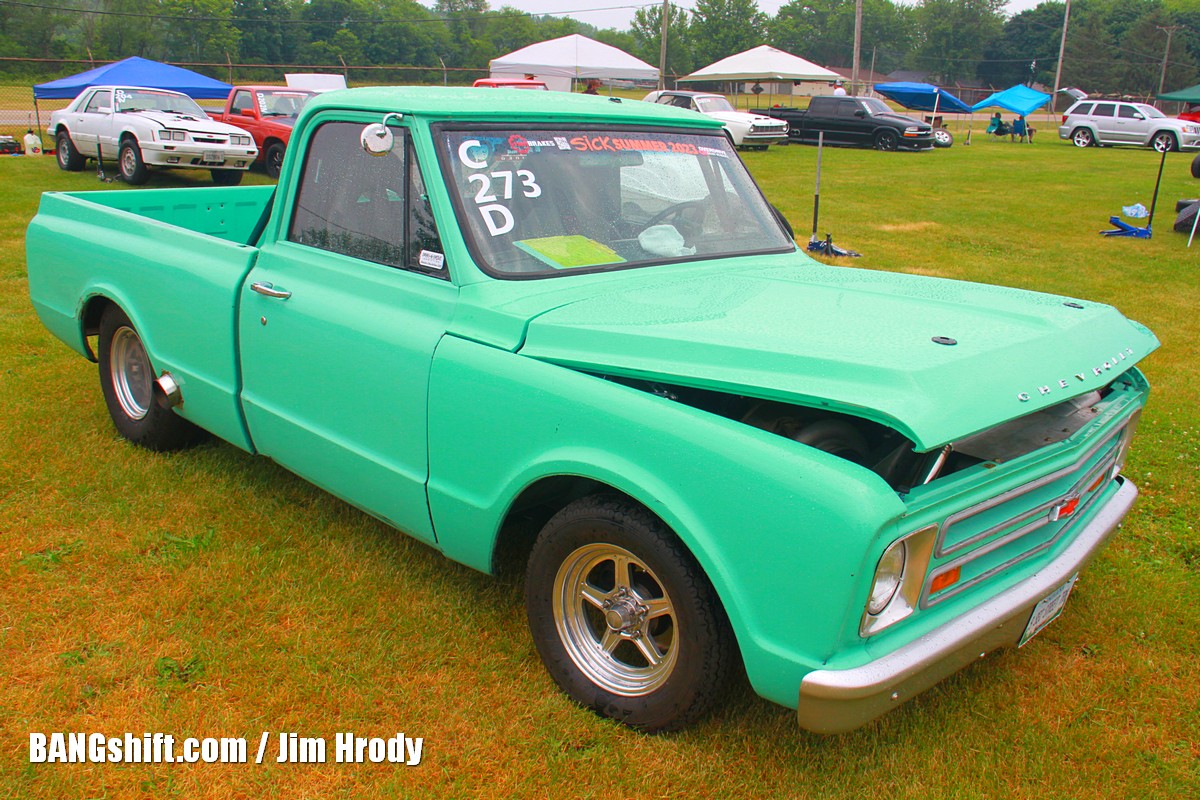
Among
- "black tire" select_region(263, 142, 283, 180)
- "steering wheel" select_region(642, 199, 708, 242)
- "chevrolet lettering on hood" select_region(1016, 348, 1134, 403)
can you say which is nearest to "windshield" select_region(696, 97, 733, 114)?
"black tire" select_region(263, 142, 283, 180)

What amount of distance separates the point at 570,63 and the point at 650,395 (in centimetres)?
3029

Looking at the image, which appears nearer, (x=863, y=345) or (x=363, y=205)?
(x=863, y=345)

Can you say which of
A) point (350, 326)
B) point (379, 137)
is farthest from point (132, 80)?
point (350, 326)

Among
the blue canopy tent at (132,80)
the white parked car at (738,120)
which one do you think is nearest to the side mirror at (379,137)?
the white parked car at (738,120)

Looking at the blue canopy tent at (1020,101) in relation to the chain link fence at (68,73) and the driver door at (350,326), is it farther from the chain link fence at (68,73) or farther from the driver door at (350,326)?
the driver door at (350,326)

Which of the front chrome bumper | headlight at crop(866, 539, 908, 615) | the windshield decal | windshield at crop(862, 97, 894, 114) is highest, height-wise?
windshield at crop(862, 97, 894, 114)

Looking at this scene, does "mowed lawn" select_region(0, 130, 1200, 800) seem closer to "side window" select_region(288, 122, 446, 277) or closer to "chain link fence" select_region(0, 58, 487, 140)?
"side window" select_region(288, 122, 446, 277)

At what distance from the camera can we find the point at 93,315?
4773 mm

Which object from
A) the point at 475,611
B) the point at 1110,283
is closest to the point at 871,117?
the point at 1110,283

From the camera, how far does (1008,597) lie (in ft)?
8.23

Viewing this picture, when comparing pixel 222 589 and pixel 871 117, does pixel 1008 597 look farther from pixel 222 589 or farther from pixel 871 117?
pixel 871 117

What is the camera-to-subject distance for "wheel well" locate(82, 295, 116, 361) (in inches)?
184

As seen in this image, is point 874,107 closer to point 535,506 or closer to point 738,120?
point 738,120

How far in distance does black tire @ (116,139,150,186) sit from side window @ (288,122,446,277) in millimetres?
12240
